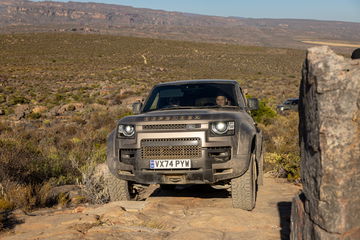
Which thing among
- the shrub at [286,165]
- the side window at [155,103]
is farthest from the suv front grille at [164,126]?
the shrub at [286,165]

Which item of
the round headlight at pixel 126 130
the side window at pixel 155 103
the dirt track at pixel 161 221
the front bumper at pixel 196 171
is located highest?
the side window at pixel 155 103

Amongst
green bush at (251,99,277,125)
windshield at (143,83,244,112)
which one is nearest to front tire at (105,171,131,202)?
windshield at (143,83,244,112)

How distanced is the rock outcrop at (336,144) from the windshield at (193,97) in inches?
152

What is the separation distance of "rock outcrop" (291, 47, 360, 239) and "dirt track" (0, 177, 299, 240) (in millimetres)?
1878

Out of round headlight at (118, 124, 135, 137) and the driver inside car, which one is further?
the driver inside car

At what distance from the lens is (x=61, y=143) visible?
12.7m

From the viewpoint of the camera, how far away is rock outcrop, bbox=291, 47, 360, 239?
9.64 feet

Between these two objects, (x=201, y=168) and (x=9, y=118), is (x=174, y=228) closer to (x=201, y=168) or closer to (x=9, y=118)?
(x=201, y=168)

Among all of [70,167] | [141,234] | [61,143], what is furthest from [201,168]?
[61,143]

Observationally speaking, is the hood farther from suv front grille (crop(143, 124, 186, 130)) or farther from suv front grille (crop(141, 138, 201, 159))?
suv front grille (crop(141, 138, 201, 159))

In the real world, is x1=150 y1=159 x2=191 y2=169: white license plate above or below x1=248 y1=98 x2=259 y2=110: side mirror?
below

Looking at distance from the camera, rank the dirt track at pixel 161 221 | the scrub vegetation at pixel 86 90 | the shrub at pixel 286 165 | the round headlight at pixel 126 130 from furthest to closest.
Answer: the scrub vegetation at pixel 86 90 < the shrub at pixel 286 165 < the round headlight at pixel 126 130 < the dirt track at pixel 161 221

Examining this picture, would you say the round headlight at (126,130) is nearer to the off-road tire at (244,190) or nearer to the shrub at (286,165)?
the off-road tire at (244,190)

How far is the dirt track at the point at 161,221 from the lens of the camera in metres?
4.81
